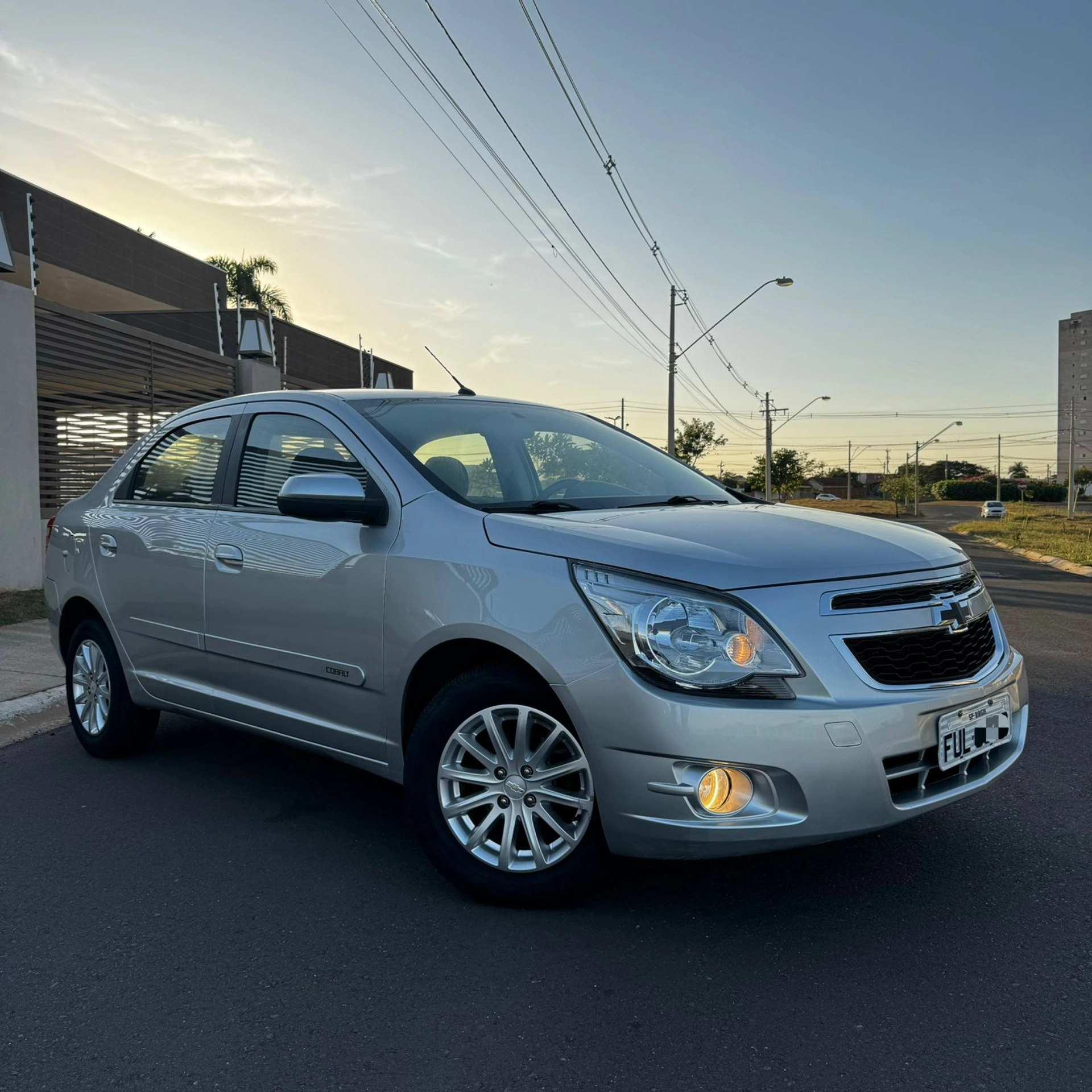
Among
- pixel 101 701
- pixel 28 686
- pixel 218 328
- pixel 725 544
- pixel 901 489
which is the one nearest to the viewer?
pixel 725 544

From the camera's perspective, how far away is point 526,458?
420 centimetres

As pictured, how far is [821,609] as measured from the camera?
9.29 ft

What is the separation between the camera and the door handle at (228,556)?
3.99 meters

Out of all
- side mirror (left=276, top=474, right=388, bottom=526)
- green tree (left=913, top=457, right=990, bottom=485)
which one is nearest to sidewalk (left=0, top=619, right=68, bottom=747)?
side mirror (left=276, top=474, right=388, bottom=526)

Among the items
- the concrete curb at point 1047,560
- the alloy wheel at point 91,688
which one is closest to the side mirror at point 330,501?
the alloy wheel at point 91,688

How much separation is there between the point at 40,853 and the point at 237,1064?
5.81 feet

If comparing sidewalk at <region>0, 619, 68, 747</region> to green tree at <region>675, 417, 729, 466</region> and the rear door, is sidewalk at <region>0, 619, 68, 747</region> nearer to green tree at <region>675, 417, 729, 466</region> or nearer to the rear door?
the rear door

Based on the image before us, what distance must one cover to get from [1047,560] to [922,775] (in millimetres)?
21490

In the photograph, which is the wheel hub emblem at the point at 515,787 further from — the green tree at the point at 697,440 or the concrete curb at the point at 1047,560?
the green tree at the point at 697,440

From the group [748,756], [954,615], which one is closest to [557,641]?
[748,756]

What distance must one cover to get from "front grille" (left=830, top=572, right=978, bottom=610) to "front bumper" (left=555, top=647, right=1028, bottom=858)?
251 mm

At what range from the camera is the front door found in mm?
3508

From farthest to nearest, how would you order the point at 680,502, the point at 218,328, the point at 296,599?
1. the point at 218,328
2. the point at 680,502
3. the point at 296,599

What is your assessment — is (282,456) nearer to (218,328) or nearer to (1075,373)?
(218,328)
